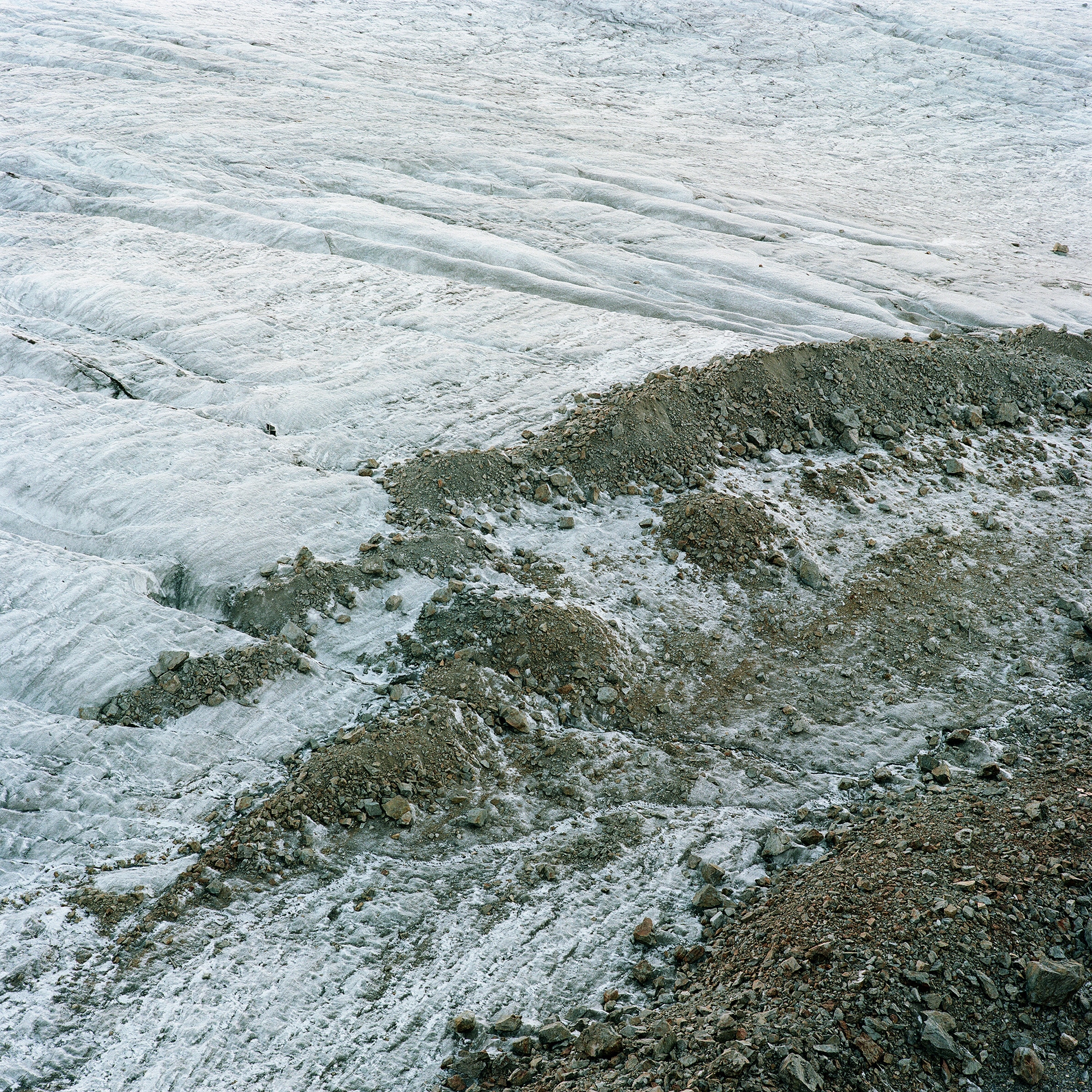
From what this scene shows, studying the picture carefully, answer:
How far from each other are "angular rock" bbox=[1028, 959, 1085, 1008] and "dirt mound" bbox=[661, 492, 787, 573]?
1939 millimetres

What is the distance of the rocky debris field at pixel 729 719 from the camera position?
209cm

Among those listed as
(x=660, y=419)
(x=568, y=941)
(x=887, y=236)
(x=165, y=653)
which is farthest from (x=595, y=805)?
(x=887, y=236)

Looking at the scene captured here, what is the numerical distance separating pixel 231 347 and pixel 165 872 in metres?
3.19

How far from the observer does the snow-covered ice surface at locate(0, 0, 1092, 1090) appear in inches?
93.8

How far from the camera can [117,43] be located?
8.87m

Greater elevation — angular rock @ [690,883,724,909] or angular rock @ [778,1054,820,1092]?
angular rock @ [778,1054,820,1092]

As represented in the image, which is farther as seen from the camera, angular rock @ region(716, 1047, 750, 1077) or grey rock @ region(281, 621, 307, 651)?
grey rock @ region(281, 621, 307, 651)

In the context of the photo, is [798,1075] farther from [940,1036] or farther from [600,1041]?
[600,1041]

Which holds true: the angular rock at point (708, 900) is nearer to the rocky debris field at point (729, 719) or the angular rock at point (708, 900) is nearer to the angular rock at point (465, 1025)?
the rocky debris field at point (729, 719)

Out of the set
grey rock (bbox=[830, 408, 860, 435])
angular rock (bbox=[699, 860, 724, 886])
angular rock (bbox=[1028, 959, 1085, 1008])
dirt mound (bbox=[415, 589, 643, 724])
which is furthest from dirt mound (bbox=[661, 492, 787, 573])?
angular rock (bbox=[1028, 959, 1085, 1008])

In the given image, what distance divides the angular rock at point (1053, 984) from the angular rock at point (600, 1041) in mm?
1012

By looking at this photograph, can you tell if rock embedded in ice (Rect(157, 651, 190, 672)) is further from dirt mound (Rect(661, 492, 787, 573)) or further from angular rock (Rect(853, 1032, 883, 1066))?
angular rock (Rect(853, 1032, 883, 1066))

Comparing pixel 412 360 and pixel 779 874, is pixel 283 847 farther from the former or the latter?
pixel 412 360

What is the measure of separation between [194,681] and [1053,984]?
2.78m
